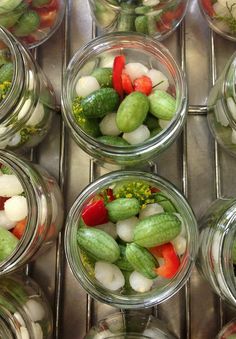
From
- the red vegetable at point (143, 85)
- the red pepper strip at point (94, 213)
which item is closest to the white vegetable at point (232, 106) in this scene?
the red vegetable at point (143, 85)

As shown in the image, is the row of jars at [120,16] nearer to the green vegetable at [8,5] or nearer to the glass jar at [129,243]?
the green vegetable at [8,5]

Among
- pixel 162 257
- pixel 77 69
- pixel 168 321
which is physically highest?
pixel 77 69

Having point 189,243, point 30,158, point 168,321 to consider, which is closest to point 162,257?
point 189,243

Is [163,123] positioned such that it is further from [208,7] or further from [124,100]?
[208,7]

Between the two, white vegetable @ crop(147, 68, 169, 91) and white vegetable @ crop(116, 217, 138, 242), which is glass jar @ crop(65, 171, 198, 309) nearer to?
white vegetable @ crop(116, 217, 138, 242)

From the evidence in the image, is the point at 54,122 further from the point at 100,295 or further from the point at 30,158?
the point at 100,295

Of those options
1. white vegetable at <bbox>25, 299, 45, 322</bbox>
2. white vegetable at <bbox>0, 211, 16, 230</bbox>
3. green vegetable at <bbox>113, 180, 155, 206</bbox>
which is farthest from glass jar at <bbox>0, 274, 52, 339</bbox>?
green vegetable at <bbox>113, 180, 155, 206</bbox>
